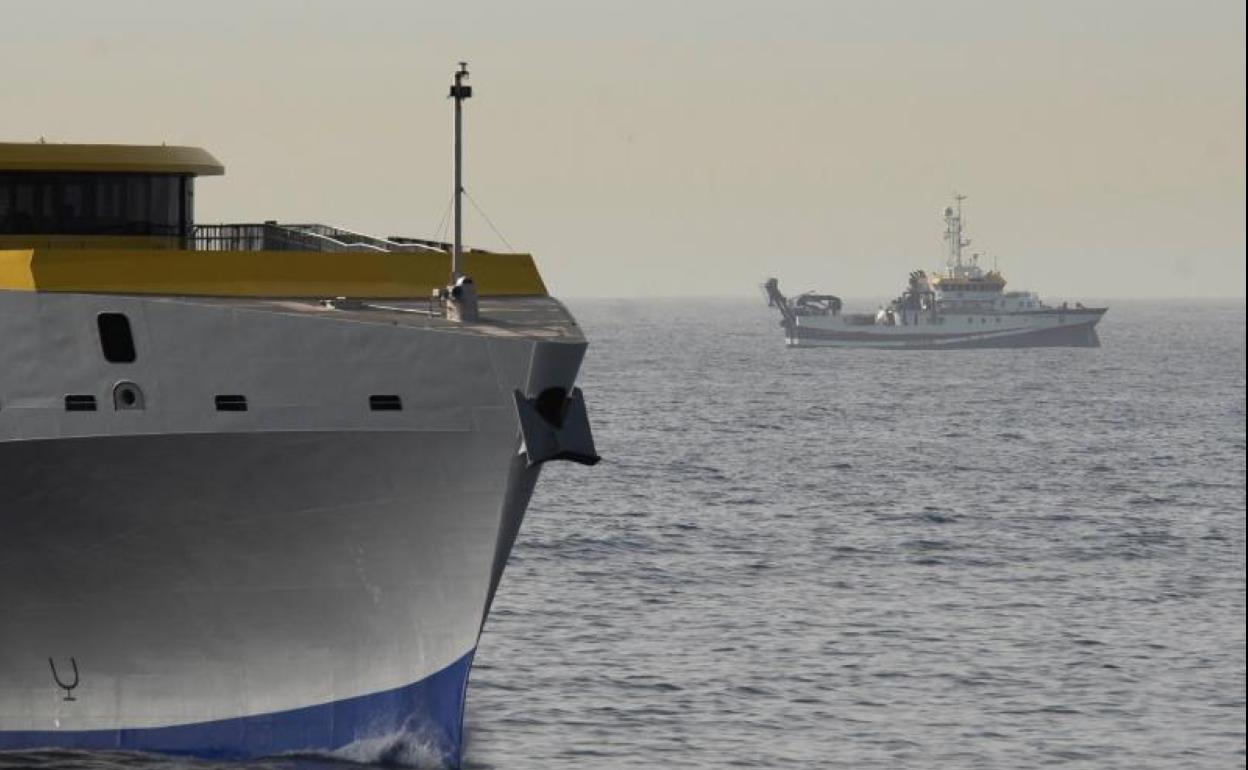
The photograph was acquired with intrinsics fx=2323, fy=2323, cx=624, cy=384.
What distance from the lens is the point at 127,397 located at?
27.4 m

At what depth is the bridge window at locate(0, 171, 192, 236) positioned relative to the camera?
106 ft

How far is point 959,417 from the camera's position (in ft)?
385

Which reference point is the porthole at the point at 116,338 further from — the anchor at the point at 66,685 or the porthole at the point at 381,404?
the anchor at the point at 66,685

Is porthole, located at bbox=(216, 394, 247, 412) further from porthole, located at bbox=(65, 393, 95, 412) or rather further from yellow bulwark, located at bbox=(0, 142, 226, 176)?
yellow bulwark, located at bbox=(0, 142, 226, 176)

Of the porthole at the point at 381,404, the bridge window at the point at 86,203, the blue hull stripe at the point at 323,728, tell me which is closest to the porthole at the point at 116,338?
the porthole at the point at 381,404

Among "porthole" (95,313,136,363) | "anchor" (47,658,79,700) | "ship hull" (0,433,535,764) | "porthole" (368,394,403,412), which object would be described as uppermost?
"porthole" (95,313,136,363)

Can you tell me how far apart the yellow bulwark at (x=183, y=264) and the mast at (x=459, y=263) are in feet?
4.17

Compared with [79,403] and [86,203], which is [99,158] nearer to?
[86,203]

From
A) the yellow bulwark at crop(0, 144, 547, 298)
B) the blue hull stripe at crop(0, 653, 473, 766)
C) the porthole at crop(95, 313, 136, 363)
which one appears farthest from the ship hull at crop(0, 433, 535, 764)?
the yellow bulwark at crop(0, 144, 547, 298)

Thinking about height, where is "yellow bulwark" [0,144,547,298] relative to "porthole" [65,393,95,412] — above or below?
above

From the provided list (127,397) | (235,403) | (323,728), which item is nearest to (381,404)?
(235,403)

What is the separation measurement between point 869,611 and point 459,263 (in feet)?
65.9

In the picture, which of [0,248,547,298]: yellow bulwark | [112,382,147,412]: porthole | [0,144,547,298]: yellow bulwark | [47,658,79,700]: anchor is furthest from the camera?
[47,658,79,700]: anchor

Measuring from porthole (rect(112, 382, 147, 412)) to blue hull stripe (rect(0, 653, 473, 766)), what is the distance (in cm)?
415
